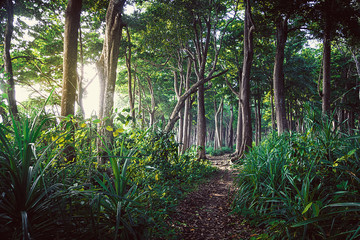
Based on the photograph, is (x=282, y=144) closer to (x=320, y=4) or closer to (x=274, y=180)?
(x=274, y=180)

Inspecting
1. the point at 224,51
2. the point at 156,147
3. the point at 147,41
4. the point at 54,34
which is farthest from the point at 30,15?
the point at 224,51

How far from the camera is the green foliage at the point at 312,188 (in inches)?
72.2

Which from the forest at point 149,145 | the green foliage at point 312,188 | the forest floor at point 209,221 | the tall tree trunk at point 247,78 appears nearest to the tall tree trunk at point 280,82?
the forest at point 149,145

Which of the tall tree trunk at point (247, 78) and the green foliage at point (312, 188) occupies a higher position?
the tall tree trunk at point (247, 78)

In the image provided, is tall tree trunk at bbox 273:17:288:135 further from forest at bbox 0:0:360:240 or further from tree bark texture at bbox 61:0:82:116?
tree bark texture at bbox 61:0:82:116

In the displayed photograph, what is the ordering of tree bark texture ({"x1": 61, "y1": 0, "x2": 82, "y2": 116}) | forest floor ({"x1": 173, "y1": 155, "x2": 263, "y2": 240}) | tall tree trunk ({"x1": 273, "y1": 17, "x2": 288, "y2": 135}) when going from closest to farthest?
forest floor ({"x1": 173, "y1": 155, "x2": 263, "y2": 240})
tree bark texture ({"x1": 61, "y1": 0, "x2": 82, "y2": 116})
tall tree trunk ({"x1": 273, "y1": 17, "x2": 288, "y2": 135})

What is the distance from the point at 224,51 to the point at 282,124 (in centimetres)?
736

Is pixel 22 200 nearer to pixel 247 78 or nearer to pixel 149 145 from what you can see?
pixel 149 145

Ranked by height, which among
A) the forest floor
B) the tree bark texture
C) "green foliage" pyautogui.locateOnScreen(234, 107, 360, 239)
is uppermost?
the tree bark texture

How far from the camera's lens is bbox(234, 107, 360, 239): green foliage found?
6.02 ft

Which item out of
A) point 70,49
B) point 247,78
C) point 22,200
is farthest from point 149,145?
point 247,78

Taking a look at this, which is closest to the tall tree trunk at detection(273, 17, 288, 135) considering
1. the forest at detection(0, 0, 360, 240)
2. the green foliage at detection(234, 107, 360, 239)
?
the forest at detection(0, 0, 360, 240)

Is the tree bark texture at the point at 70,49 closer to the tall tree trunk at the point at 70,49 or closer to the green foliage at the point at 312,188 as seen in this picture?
the tall tree trunk at the point at 70,49

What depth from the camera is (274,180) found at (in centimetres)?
291
